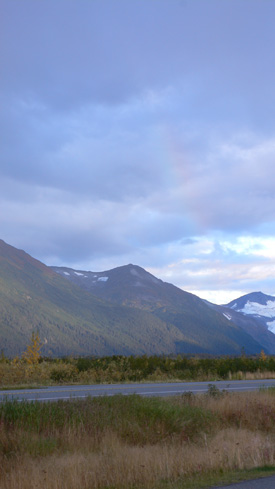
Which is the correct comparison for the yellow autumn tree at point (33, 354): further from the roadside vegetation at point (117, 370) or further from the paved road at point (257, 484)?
the paved road at point (257, 484)

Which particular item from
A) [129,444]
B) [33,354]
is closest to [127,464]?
[129,444]

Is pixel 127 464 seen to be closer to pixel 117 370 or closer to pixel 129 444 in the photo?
pixel 129 444

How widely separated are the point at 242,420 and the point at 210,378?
16.4 m

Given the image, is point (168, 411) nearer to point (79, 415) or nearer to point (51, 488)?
point (79, 415)

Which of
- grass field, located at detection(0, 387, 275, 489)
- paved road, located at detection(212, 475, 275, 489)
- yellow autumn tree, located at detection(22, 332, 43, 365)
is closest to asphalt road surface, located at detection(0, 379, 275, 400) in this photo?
grass field, located at detection(0, 387, 275, 489)

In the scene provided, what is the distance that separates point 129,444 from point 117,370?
1945 centimetres

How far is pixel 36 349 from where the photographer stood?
35062mm

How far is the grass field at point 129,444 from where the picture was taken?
946 cm

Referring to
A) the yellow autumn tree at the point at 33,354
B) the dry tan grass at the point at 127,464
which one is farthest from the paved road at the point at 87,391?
the yellow autumn tree at the point at 33,354

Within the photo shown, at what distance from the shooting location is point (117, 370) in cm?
3112

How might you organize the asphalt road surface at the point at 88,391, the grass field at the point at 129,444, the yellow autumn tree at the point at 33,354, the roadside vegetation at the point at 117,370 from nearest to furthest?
the grass field at the point at 129,444 → the asphalt road surface at the point at 88,391 → the roadside vegetation at the point at 117,370 → the yellow autumn tree at the point at 33,354

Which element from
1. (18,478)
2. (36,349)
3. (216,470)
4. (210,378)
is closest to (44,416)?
(18,478)

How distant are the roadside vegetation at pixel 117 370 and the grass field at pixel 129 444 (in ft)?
34.2

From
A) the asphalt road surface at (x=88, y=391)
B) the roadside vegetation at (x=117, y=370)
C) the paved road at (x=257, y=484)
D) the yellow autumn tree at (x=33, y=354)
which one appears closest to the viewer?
the paved road at (x=257, y=484)
